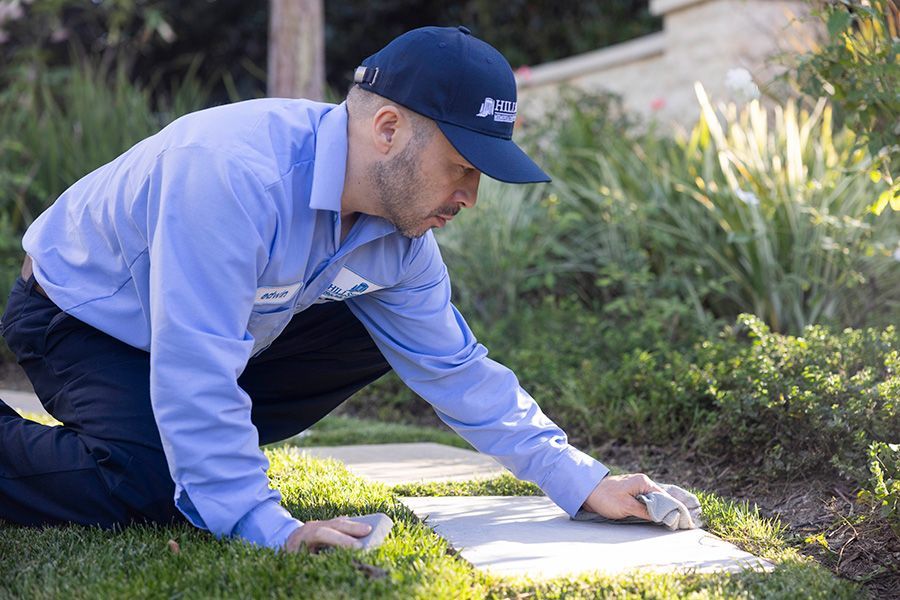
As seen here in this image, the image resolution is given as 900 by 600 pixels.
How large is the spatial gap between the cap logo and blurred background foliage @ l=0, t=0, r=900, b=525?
1220 millimetres

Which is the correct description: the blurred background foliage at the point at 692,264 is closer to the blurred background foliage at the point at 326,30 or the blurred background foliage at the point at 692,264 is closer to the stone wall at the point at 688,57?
the stone wall at the point at 688,57

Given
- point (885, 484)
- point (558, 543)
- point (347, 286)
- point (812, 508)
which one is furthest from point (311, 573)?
point (812, 508)

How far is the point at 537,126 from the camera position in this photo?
7137 millimetres

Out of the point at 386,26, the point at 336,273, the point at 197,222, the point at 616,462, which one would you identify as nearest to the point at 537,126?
the point at 616,462

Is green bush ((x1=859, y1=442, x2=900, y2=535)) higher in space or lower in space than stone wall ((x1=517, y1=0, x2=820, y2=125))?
lower

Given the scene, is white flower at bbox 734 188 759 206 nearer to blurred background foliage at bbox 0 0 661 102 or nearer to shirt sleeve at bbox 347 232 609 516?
shirt sleeve at bbox 347 232 609 516

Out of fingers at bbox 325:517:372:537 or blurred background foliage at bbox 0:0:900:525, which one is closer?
fingers at bbox 325:517:372:537

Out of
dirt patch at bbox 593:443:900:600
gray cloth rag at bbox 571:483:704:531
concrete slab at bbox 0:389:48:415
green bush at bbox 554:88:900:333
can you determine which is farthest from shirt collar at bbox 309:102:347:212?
green bush at bbox 554:88:900:333

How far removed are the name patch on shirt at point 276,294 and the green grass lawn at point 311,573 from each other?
0.54 metres

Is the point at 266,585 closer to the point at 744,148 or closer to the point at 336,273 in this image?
the point at 336,273

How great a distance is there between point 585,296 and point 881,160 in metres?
2.48

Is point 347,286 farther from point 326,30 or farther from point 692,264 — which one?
point 326,30

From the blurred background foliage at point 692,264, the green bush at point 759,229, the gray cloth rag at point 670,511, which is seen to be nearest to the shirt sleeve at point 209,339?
the gray cloth rag at point 670,511

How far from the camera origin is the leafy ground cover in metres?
2.04
